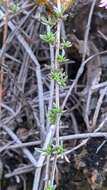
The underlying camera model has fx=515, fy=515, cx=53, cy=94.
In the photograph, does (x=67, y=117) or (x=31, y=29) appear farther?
(x=31, y=29)

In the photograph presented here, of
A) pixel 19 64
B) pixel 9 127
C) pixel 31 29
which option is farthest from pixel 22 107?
pixel 31 29

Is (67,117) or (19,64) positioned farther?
(19,64)

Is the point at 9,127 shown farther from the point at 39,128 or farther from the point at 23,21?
the point at 23,21

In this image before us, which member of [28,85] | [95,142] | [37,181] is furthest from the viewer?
[28,85]

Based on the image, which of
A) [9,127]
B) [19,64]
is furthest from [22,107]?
[19,64]

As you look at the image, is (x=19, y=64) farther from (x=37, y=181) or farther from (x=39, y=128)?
(x=37, y=181)

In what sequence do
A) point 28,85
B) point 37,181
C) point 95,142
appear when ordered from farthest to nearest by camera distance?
point 28,85 < point 95,142 < point 37,181

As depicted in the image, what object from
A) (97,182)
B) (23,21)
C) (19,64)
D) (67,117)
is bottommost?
(97,182)

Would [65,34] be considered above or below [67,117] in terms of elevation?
above

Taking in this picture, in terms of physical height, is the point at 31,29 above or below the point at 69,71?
above
